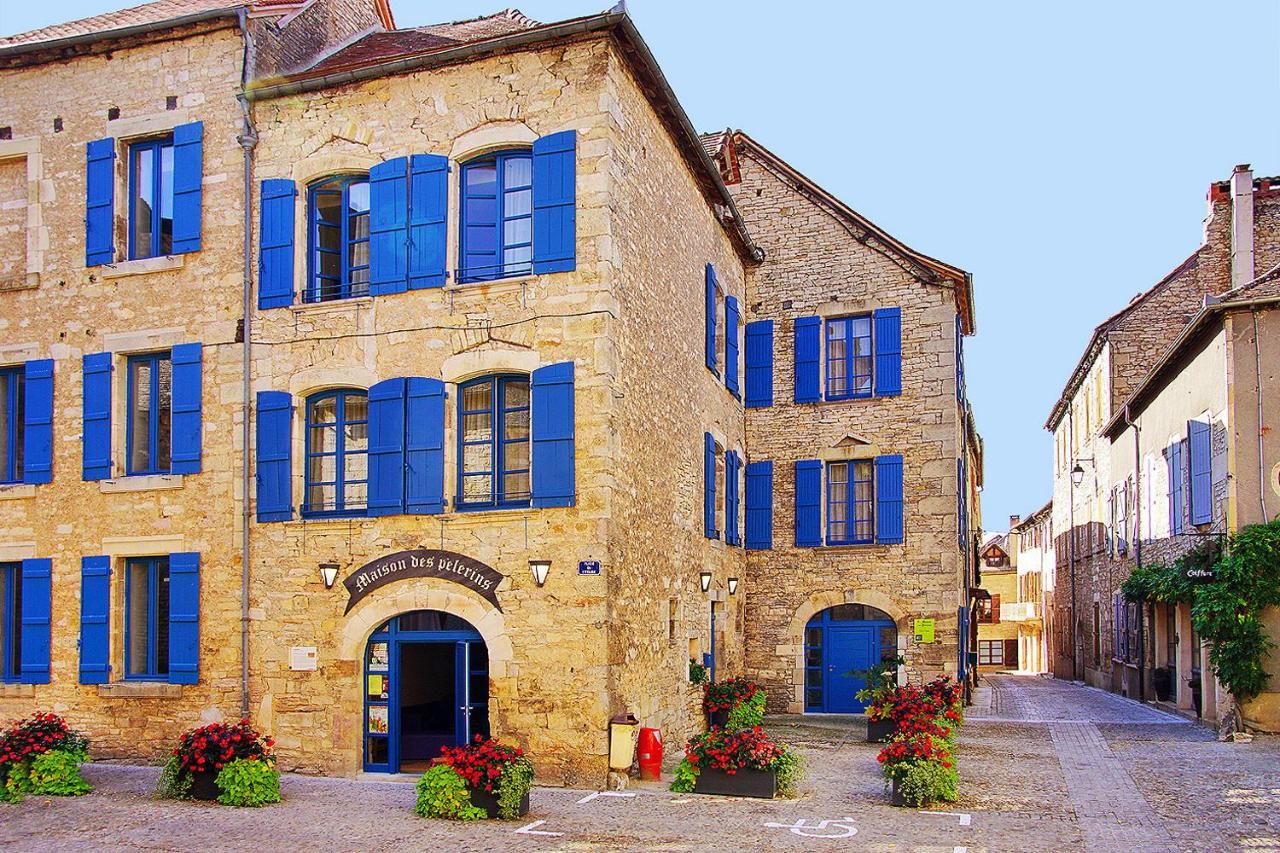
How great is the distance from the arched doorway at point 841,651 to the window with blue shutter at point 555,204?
29.7 ft

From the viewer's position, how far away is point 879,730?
16.1 metres

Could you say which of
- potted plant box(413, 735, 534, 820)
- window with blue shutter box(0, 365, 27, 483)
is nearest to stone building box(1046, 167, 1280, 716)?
potted plant box(413, 735, 534, 820)

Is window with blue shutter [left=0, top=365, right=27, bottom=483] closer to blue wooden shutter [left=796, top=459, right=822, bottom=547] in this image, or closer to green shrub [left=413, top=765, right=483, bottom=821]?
green shrub [left=413, top=765, right=483, bottom=821]

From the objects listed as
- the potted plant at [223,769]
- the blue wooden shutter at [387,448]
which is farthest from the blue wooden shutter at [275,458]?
the potted plant at [223,769]

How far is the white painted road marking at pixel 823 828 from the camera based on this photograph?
9.91 meters

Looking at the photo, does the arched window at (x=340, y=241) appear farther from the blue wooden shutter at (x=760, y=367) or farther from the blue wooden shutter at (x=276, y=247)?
the blue wooden shutter at (x=760, y=367)

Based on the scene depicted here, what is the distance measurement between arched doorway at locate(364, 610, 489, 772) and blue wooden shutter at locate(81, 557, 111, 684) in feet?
10.4

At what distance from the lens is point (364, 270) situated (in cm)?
1365

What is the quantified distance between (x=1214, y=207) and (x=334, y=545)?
19.4 meters

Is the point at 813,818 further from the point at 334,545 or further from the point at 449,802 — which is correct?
the point at 334,545

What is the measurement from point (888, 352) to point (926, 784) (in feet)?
31.3

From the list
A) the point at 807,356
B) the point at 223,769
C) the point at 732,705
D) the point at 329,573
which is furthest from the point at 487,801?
the point at 807,356

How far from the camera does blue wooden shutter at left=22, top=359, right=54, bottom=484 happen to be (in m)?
14.2

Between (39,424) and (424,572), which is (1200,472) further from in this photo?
(39,424)
